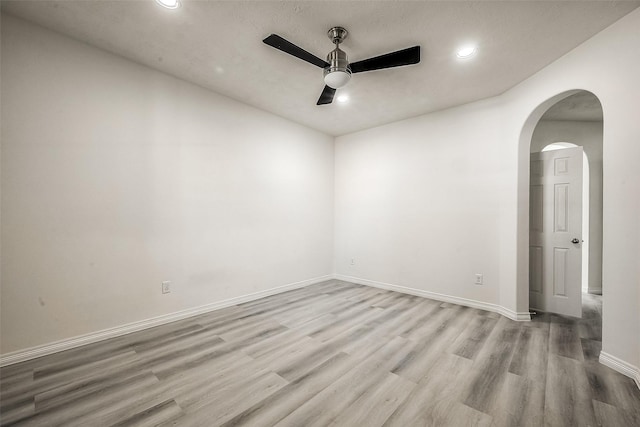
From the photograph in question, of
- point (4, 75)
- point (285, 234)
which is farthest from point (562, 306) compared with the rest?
point (4, 75)

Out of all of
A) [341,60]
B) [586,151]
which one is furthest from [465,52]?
[586,151]

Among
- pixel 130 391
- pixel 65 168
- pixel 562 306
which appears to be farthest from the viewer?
pixel 562 306

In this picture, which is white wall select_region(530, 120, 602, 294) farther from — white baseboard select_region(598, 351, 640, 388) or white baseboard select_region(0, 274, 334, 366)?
white baseboard select_region(0, 274, 334, 366)

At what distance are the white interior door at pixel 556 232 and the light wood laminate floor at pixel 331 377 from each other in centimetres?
35

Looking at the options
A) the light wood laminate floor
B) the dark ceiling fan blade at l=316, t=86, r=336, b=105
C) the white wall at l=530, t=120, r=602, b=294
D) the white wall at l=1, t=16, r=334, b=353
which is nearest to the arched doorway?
the white wall at l=530, t=120, r=602, b=294

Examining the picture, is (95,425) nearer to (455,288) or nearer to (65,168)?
(65,168)

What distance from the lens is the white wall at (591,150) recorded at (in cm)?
423

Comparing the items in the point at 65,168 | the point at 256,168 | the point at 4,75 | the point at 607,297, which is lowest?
the point at 607,297

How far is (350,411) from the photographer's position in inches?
65.6

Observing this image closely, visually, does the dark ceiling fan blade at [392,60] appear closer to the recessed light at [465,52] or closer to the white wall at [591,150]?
the recessed light at [465,52]

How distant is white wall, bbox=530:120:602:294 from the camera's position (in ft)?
13.9

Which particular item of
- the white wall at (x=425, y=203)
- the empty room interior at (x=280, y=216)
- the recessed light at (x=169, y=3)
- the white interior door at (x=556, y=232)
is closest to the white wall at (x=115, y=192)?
the empty room interior at (x=280, y=216)

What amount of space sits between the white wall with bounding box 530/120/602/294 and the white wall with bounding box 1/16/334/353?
4385mm

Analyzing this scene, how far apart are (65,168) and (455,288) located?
4.72 meters
